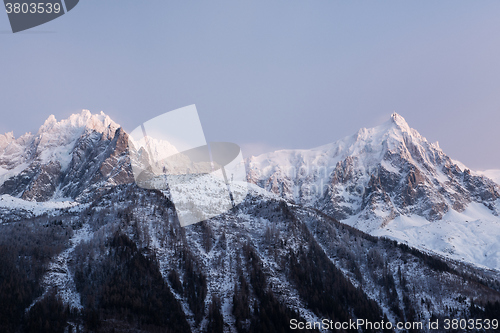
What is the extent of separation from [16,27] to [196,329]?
6172 inches

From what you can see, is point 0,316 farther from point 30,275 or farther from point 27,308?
point 30,275

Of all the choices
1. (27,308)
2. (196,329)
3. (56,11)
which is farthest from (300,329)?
(56,11)

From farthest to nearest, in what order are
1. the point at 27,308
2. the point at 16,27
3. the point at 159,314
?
the point at 159,314
the point at 27,308
the point at 16,27

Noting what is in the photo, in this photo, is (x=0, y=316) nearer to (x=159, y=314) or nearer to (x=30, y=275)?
(x=30, y=275)

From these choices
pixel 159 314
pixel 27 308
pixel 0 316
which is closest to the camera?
pixel 0 316

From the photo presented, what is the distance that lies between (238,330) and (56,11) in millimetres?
160390

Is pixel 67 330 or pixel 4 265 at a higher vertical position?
pixel 4 265

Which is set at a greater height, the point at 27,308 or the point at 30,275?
the point at 30,275

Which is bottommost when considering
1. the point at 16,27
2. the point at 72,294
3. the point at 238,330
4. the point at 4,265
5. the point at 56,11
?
the point at 238,330

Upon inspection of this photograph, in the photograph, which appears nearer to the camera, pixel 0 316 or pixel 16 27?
pixel 16 27

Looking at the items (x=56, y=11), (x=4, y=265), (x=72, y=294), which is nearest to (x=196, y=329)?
(x=72, y=294)

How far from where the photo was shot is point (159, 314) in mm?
195000

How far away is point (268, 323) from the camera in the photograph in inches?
7864

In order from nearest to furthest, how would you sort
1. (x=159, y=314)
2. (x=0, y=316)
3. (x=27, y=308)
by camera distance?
(x=0, y=316) < (x=27, y=308) < (x=159, y=314)
